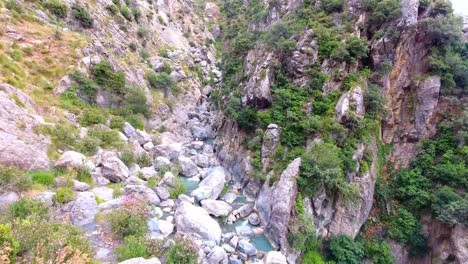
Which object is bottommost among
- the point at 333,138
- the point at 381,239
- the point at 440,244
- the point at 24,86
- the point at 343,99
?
the point at 24,86

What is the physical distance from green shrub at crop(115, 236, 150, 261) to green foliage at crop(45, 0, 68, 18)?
28.8 meters

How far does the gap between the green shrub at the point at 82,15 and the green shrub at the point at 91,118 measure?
541 inches

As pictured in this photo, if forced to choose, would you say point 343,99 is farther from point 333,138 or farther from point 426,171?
point 426,171

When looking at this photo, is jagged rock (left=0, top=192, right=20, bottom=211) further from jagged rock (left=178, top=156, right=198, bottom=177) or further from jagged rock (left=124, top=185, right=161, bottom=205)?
jagged rock (left=178, top=156, right=198, bottom=177)

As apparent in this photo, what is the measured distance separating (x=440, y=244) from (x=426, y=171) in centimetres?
547

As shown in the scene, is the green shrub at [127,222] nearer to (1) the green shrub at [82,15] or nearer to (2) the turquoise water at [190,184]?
(2) the turquoise water at [190,184]

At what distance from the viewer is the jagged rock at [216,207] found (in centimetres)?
1865

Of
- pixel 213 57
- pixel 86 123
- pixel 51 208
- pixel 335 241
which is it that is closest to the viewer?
pixel 51 208

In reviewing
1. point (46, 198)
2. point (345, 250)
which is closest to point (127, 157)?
point (46, 198)

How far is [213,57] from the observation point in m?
59.5

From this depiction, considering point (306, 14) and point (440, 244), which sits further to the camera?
point (306, 14)

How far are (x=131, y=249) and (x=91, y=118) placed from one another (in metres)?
15.5

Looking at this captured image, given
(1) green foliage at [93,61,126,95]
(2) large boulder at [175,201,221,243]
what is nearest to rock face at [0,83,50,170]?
(1) green foliage at [93,61,126,95]

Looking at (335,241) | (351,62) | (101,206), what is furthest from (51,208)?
(351,62)
